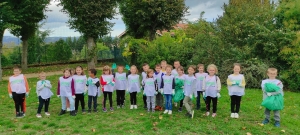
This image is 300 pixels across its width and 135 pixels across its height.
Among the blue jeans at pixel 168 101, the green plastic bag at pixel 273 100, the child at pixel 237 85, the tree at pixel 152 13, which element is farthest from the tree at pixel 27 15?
the green plastic bag at pixel 273 100

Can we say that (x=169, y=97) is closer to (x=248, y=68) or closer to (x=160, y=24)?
(x=248, y=68)

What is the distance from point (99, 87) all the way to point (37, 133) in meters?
2.44

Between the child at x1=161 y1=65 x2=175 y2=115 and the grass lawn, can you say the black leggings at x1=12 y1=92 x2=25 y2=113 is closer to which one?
the grass lawn

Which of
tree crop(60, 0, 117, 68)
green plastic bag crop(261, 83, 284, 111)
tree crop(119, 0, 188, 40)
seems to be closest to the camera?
green plastic bag crop(261, 83, 284, 111)

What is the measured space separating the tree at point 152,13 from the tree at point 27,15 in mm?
5766

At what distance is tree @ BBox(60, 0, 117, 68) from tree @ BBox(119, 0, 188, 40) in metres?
1.80

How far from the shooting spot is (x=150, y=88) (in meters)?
8.23

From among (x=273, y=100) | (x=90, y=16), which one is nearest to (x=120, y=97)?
(x=273, y=100)

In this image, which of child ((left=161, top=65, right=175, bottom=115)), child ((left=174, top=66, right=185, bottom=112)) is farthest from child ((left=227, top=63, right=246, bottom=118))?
child ((left=161, top=65, right=175, bottom=115))

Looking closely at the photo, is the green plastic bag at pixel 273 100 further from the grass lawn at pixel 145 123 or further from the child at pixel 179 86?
the child at pixel 179 86

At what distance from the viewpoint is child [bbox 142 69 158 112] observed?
8.23m

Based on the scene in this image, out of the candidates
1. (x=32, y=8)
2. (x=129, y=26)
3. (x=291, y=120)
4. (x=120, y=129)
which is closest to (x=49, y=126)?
(x=120, y=129)

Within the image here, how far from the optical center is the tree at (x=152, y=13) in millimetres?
19047

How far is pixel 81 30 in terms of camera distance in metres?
18.6
